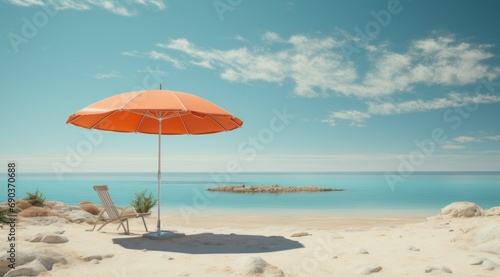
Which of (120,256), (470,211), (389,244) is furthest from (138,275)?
(470,211)

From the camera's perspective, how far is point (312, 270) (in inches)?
174

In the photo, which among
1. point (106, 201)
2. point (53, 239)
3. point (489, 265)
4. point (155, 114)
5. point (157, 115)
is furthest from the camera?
point (155, 114)

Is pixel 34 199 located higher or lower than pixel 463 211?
higher

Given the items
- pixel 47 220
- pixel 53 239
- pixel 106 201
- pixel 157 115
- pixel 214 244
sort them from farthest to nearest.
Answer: pixel 47 220 < pixel 157 115 < pixel 106 201 < pixel 214 244 < pixel 53 239

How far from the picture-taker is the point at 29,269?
415 centimetres

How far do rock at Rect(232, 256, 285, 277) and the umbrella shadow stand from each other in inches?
47.6

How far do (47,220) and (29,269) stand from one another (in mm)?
5167

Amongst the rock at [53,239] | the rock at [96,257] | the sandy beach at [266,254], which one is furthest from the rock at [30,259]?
the rock at [53,239]

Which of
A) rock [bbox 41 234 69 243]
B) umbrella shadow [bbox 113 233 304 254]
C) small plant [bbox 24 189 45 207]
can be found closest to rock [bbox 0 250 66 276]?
rock [bbox 41 234 69 243]

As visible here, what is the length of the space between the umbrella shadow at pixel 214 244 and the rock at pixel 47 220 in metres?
3.13

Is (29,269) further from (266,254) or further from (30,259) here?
(266,254)

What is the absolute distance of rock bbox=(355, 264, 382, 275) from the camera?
4.27 meters

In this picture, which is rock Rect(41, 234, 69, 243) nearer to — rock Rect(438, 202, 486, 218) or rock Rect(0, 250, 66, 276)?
rock Rect(0, 250, 66, 276)

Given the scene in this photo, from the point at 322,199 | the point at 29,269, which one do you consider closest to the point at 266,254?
the point at 29,269
